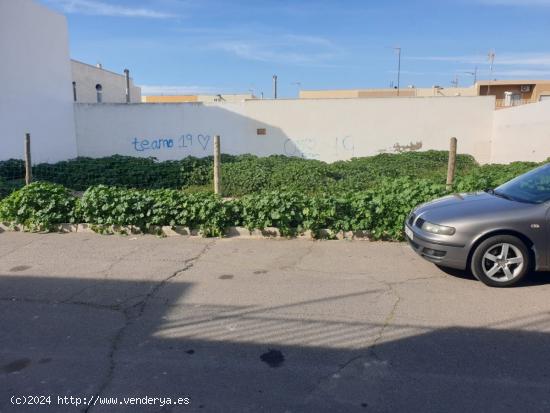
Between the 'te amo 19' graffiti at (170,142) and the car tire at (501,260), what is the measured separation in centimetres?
1520

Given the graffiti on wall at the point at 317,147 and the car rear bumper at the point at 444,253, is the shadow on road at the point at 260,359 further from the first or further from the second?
the graffiti on wall at the point at 317,147

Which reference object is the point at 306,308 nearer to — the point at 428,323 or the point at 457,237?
the point at 428,323

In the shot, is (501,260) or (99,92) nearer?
(501,260)

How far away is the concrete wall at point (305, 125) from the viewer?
1880 centimetres

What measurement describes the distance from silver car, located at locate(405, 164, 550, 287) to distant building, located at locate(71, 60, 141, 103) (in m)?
23.5

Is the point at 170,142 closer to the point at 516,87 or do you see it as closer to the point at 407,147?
the point at 407,147

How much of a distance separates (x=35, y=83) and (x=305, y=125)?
1026cm

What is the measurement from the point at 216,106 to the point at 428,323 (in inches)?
636

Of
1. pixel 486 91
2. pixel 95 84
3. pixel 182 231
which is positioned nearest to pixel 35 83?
pixel 182 231

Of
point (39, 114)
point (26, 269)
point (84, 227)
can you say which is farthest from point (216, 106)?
point (26, 269)

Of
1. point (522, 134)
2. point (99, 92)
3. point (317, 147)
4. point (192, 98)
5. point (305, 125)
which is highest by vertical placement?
point (192, 98)

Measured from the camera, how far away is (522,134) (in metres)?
16.0

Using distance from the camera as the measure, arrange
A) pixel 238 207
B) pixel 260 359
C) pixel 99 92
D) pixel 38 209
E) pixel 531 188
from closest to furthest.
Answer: pixel 260 359 → pixel 531 188 → pixel 238 207 → pixel 38 209 → pixel 99 92

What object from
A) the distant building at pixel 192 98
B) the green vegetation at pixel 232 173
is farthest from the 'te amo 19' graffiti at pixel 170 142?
the distant building at pixel 192 98
